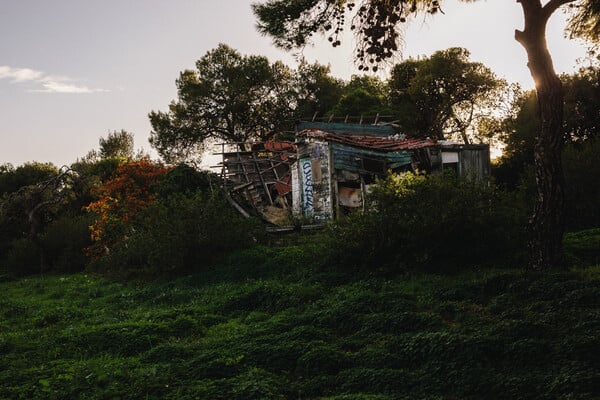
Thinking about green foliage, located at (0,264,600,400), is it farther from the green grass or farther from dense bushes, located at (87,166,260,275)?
dense bushes, located at (87,166,260,275)

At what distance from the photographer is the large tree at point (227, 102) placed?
149ft

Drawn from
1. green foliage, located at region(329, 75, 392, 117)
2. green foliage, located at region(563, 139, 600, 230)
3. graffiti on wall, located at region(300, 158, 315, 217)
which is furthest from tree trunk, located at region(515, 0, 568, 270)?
green foliage, located at region(329, 75, 392, 117)

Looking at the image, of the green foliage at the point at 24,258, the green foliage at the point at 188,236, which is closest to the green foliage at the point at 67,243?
the green foliage at the point at 24,258

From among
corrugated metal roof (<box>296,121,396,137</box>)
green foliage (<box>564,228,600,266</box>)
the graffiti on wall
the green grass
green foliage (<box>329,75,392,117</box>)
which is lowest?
the green grass

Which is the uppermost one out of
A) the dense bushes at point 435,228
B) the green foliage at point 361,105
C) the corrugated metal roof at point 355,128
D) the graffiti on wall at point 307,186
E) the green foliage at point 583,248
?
the green foliage at point 361,105

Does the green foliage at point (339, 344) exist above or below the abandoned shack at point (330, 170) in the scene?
below

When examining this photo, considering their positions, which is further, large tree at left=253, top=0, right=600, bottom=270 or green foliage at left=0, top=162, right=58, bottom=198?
green foliage at left=0, top=162, right=58, bottom=198

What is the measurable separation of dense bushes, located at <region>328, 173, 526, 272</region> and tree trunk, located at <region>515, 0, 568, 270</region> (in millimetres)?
1510

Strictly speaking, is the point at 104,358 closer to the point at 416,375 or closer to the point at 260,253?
the point at 416,375

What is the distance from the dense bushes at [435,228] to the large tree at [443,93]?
28059 millimetres

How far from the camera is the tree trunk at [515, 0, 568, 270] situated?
362 inches

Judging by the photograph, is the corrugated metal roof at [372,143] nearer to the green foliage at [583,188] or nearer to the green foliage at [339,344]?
the green foliage at [583,188]

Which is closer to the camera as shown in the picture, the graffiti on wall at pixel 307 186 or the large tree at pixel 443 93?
the graffiti on wall at pixel 307 186

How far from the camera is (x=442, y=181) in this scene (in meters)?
12.0
